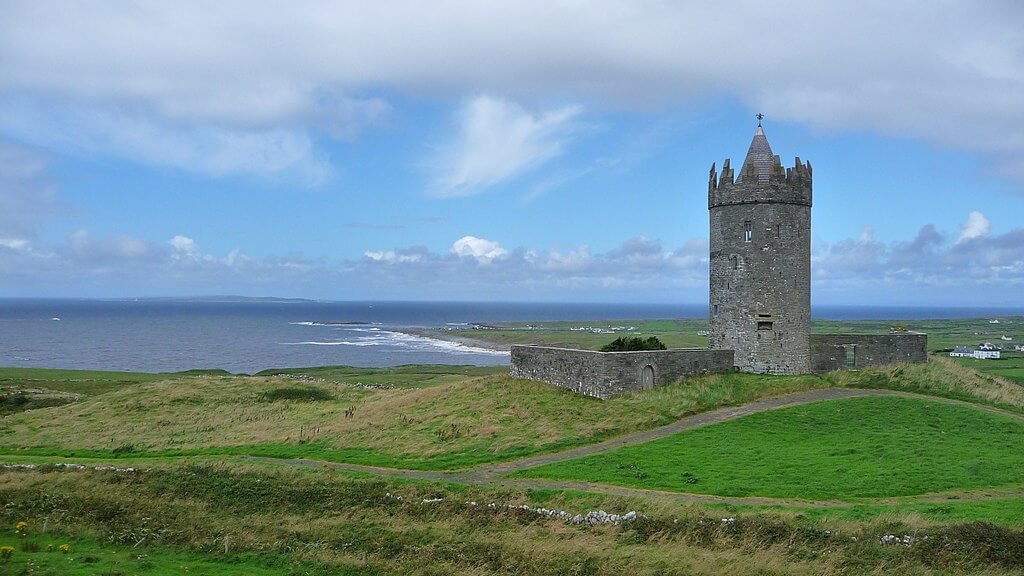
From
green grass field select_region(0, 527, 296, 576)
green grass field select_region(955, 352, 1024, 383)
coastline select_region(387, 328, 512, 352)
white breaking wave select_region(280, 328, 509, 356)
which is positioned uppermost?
green grass field select_region(0, 527, 296, 576)

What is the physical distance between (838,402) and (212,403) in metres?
37.2

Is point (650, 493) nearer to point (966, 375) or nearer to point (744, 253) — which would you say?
point (744, 253)

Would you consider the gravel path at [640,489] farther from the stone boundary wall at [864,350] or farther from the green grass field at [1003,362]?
the green grass field at [1003,362]

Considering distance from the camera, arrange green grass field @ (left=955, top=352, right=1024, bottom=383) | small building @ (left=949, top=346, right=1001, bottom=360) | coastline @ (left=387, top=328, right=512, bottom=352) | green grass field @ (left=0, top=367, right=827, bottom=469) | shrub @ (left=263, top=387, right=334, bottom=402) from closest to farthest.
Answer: green grass field @ (left=0, top=367, right=827, bottom=469)
shrub @ (left=263, top=387, right=334, bottom=402)
green grass field @ (left=955, top=352, right=1024, bottom=383)
small building @ (left=949, top=346, right=1001, bottom=360)
coastline @ (left=387, top=328, right=512, bottom=352)

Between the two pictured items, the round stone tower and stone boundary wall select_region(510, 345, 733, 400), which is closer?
stone boundary wall select_region(510, 345, 733, 400)

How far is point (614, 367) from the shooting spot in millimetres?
31500

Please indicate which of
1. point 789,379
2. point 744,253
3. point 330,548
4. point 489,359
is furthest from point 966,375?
point 489,359

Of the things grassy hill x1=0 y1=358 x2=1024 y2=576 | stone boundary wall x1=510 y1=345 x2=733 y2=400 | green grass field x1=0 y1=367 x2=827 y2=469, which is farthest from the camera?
stone boundary wall x1=510 y1=345 x2=733 y2=400

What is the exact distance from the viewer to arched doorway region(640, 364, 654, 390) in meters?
32.2

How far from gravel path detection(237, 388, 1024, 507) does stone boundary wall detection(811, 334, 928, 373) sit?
399 cm

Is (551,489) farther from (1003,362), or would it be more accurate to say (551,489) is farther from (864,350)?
(1003,362)

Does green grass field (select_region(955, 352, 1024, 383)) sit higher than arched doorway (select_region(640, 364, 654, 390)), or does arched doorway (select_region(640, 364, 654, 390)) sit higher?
arched doorway (select_region(640, 364, 654, 390))

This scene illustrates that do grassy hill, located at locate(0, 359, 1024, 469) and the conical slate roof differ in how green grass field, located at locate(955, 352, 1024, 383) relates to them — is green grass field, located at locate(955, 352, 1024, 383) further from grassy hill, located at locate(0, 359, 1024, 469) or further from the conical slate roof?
the conical slate roof

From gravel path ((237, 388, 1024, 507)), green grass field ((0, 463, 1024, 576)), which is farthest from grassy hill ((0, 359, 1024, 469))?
green grass field ((0, 463, 1024, 576))
